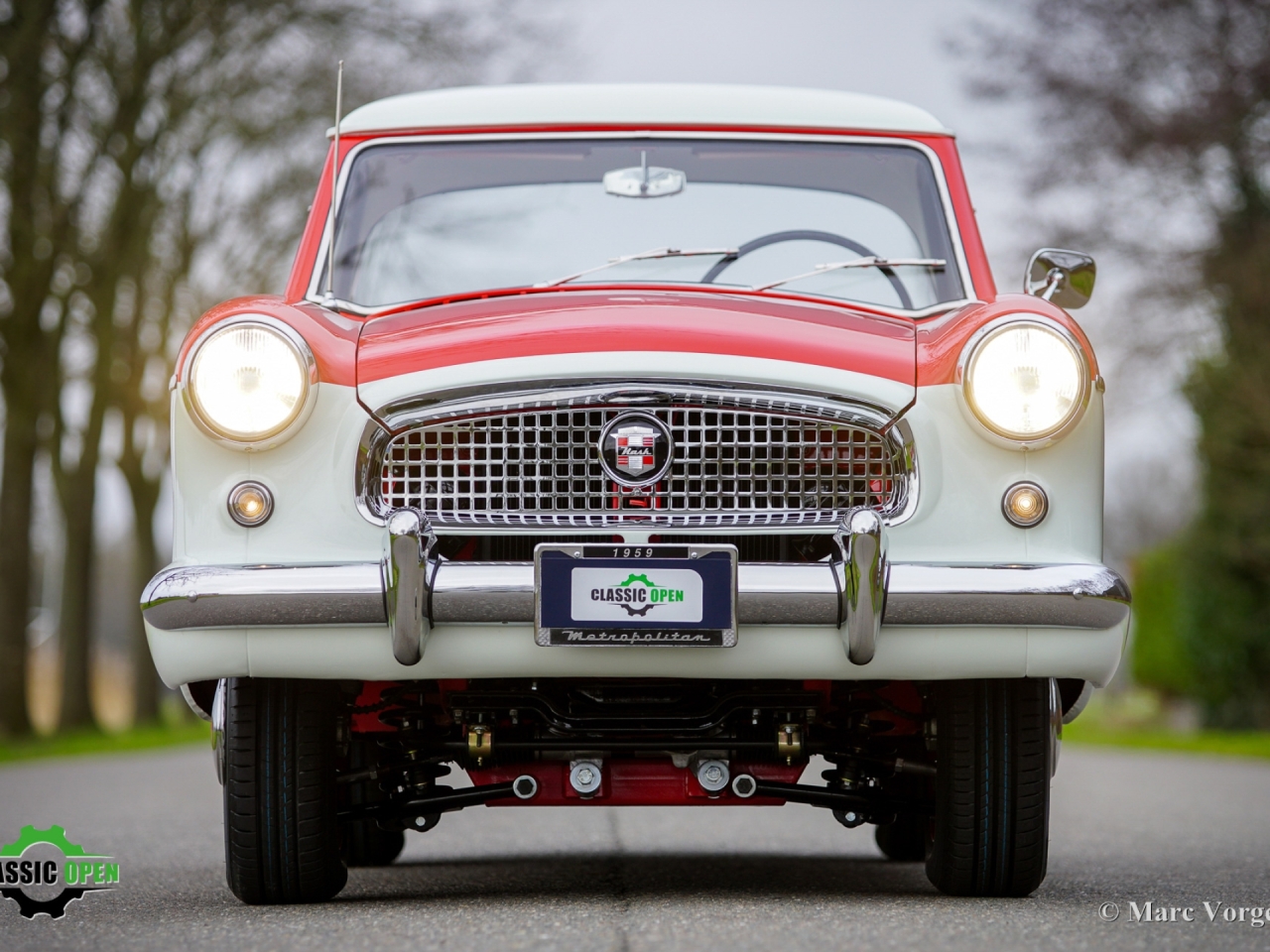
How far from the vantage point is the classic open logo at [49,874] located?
14.1ft

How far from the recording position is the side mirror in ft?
15.5

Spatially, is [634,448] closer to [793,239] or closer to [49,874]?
[793,239]

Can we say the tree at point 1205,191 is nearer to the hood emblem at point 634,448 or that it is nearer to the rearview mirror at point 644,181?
the rearview mirror at point 644,181

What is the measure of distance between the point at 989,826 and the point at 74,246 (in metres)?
14.5

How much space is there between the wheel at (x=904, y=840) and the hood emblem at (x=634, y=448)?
220 cm

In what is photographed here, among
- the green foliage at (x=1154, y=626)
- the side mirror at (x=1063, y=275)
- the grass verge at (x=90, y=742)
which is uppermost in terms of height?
the side mirror at (x=1063, y=275)

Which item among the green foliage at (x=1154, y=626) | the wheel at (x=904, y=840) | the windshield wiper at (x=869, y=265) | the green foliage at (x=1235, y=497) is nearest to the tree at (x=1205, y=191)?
the green foliage at (x=1235, y=497)

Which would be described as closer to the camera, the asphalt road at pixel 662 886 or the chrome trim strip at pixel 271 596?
the asphalt road at pixel 662 886

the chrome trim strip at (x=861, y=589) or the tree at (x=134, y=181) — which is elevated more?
the tree at (x=134, y=181)

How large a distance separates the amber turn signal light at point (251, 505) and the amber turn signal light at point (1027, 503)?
1645 mm

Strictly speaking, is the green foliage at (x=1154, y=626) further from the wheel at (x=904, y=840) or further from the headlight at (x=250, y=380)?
the headlight at (x=250, y=380)

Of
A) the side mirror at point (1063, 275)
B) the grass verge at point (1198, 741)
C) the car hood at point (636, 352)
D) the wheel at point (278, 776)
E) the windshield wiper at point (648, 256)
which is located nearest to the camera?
the car hood at point (636, 352)

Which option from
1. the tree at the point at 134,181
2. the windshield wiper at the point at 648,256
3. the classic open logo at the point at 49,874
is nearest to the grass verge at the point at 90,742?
the tree at the point at 134,181

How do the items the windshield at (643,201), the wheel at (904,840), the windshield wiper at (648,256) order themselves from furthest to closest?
the wheel at (904,840)
the windshield at (643,201)
the windshield wiper at (648,256)
